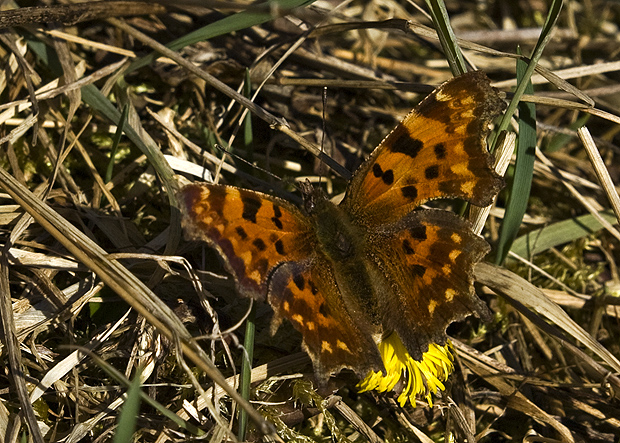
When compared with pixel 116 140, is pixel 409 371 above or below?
below

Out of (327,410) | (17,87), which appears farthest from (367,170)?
(17,87)

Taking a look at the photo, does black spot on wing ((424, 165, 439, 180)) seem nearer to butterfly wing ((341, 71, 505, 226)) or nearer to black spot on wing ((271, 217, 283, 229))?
butterfly wing ((341, 71, 505, 226))

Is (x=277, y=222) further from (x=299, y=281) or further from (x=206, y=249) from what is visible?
(x=206, y=249)

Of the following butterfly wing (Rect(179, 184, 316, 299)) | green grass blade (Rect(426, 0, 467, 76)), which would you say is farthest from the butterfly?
green grass blade (Rect(426, 0, 467, 76))

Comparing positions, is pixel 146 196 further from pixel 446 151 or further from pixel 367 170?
pixel 446 151

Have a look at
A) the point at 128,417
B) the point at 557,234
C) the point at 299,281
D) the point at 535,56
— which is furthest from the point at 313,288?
the point at 557,234

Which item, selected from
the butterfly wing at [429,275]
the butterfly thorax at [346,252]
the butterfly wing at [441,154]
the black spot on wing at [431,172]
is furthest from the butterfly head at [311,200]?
the black spot on wing at [431,172]

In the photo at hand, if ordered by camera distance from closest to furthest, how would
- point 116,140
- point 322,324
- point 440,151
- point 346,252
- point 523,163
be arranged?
1. point 322,324
2. point 440,151
3. point 346,252
4. point 523,163
5. point 116,140

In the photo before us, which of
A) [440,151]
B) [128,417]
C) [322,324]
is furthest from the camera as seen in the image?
[440,151]
